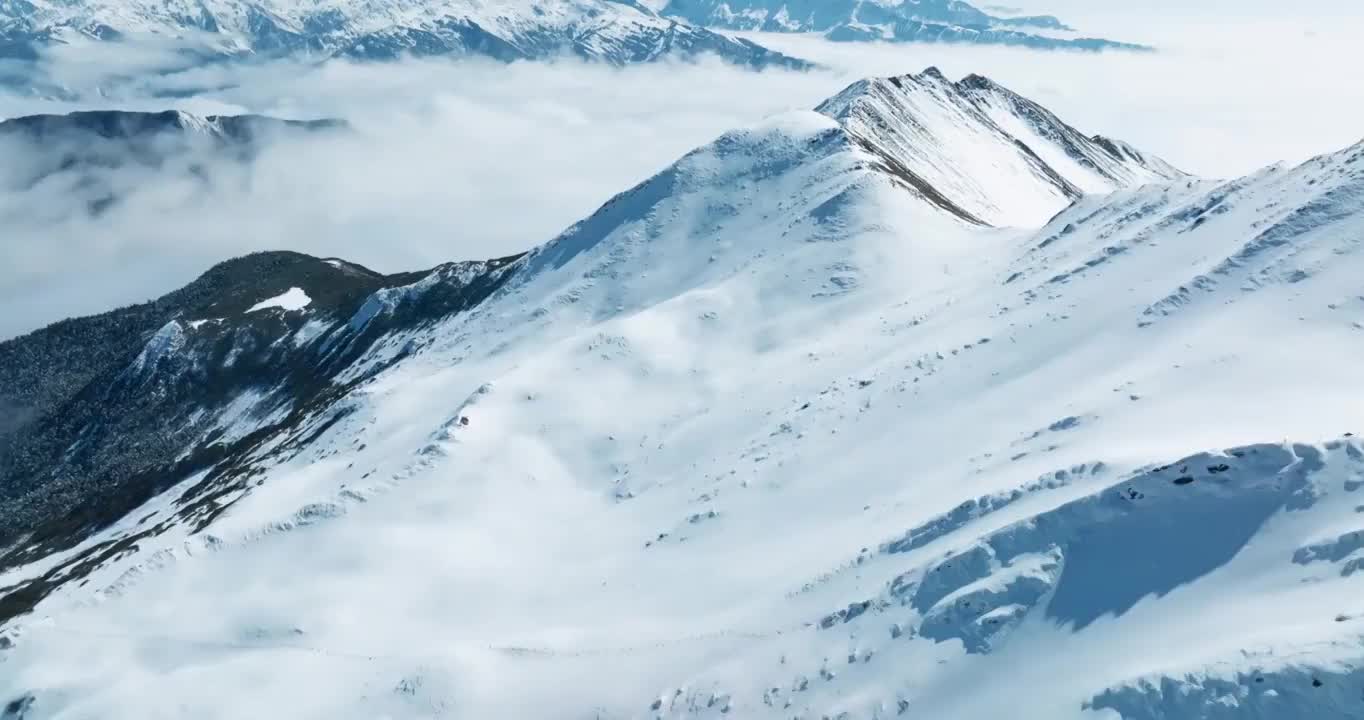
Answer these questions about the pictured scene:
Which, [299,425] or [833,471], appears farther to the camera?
[299,425]

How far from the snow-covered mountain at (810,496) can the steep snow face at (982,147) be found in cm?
1848

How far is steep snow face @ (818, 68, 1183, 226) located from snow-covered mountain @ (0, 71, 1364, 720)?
1848 cm

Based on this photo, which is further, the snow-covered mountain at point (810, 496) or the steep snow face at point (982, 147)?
the steep snow face at point (982, 147)

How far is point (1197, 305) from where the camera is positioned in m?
48.3

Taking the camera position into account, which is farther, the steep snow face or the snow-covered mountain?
the steep snow face

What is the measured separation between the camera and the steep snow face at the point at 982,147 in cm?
12131

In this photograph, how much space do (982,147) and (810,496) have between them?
11587cm

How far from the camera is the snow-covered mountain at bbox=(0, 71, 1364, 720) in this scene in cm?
2870

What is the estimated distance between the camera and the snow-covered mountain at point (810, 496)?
28.7 meters

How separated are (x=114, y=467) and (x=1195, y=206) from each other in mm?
162369

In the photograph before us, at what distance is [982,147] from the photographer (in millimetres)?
146250

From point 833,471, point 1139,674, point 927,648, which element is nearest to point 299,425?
point 833,471

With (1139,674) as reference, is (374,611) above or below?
below

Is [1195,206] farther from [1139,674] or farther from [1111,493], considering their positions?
[1139,674]
